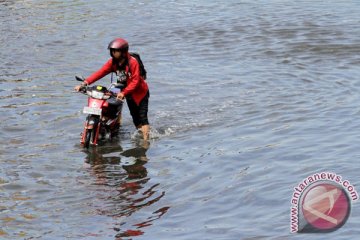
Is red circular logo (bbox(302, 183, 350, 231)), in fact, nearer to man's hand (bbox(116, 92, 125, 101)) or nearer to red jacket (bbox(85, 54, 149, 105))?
man's hand (bbox(116, 92, 125, 101))

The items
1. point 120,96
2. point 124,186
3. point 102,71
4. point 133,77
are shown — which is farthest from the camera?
point 102,71

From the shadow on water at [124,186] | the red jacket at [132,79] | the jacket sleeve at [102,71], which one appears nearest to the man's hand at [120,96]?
the red jacket at [132,79]

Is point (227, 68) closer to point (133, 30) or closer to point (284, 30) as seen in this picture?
point (284, 30)

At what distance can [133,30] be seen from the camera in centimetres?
2405

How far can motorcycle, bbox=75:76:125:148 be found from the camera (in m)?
12.7

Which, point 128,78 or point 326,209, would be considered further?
point 128,78

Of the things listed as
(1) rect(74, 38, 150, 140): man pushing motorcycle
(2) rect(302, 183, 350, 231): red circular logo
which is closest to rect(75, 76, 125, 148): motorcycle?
(1) rect(74, 38, 150, 140): man pushing motorcycle

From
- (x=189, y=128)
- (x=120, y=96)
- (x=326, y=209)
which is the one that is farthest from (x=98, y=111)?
(x=326, y=209)

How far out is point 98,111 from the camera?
1270 cm

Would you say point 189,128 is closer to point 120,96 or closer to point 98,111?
point 120,96

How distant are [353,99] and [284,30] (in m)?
7.67

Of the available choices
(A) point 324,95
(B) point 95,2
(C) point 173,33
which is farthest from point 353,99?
(B) point 95,2

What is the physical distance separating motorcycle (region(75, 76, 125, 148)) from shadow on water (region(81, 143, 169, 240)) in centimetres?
24

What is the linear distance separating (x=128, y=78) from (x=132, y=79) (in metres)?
0.22
